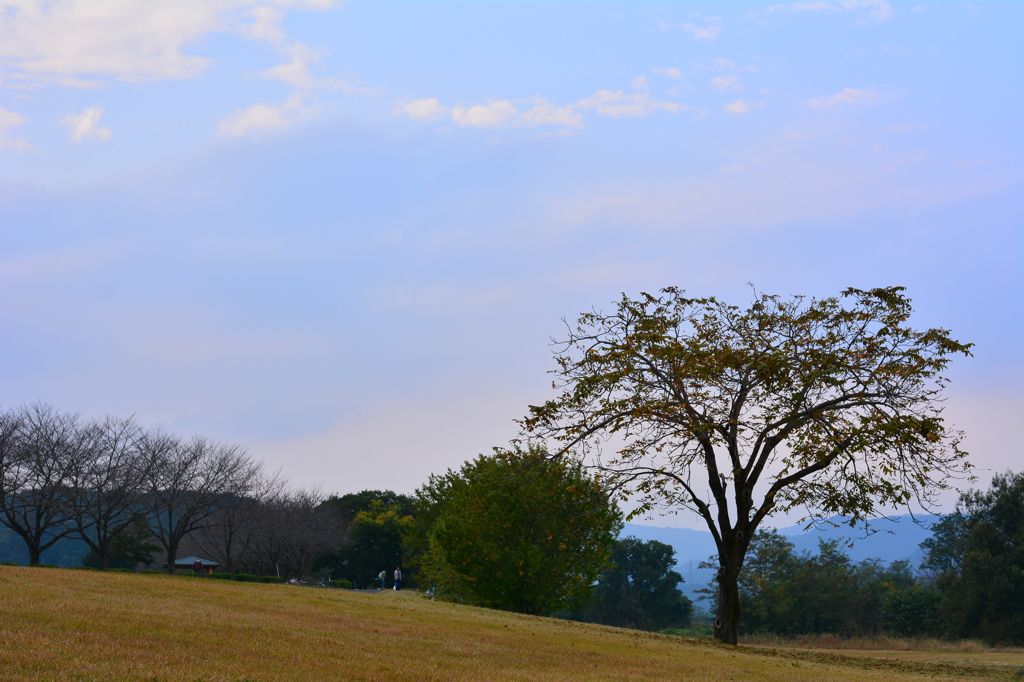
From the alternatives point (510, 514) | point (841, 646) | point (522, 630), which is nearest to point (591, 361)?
point (522, 630)

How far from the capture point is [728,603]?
24.8 metres

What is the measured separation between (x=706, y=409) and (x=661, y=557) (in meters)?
65.9

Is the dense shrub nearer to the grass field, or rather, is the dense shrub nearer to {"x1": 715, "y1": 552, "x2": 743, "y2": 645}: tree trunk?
the grass field

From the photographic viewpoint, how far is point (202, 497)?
48.7 meters

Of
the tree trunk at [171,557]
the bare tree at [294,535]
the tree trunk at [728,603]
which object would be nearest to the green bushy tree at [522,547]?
→ the tree trunk at [728,603]

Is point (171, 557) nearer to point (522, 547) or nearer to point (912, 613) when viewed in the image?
point (522, 547)

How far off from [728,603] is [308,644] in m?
14.5

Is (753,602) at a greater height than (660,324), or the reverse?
(660,324)

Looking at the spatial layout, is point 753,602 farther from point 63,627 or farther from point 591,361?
point 63,627

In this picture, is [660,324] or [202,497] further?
[202,497]

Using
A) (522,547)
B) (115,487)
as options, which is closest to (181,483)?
(115,487)

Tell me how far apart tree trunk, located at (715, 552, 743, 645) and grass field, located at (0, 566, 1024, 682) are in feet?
2.48

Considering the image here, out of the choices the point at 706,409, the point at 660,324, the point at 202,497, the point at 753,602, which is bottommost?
the point at 753,602

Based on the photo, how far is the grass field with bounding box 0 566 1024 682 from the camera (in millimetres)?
12289
